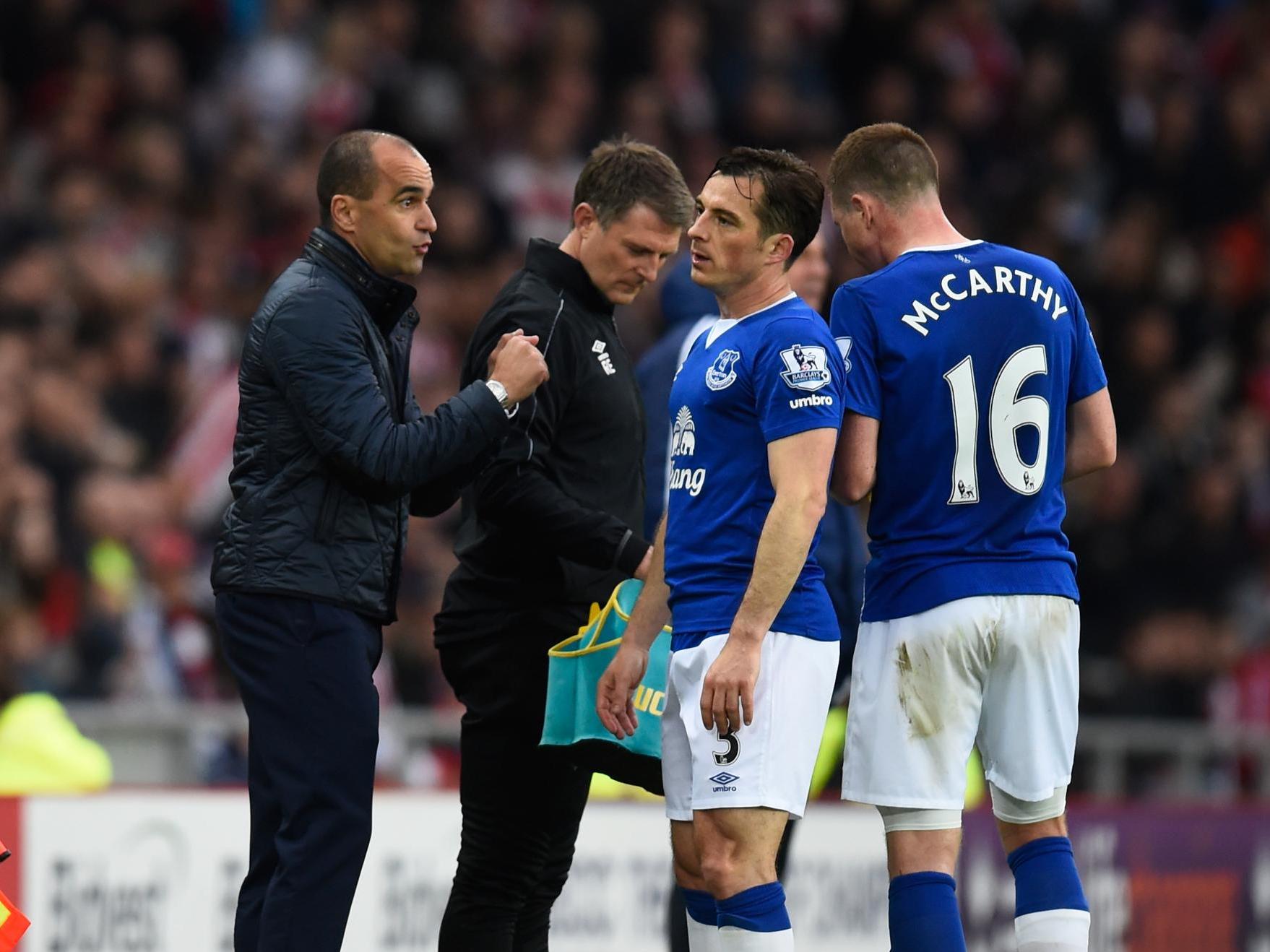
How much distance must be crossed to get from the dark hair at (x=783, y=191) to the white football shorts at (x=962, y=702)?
96cm

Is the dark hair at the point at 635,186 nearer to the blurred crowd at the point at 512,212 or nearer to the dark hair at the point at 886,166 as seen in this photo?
the dark hair at the point at 886,166

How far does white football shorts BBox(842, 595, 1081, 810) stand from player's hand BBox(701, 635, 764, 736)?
0.41 m

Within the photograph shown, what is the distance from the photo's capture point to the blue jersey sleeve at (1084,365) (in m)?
4.90

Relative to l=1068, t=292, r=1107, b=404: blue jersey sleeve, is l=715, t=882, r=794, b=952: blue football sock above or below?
below

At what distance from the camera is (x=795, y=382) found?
450 centimetres

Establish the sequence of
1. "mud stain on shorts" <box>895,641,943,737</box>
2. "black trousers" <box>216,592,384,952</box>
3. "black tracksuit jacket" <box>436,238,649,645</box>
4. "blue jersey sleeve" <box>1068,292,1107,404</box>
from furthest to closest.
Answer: "black tracksuit jacket" <box>436,238,649,645</box>, "blue jersey sleeve" <box>1068,292,1107,404</box>, "mud stain on shorts" <box>895,641,943,737</box>, "black trousers" <box>216,592,384,952</box>

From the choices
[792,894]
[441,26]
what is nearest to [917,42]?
[441,26]

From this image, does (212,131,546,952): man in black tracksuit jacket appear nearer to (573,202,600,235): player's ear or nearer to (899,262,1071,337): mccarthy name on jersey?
(573,202,600,235): player's ear

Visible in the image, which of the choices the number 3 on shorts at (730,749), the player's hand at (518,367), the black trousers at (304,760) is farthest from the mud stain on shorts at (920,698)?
the black trousers at (304,760)

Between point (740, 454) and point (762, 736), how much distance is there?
0.66 meters

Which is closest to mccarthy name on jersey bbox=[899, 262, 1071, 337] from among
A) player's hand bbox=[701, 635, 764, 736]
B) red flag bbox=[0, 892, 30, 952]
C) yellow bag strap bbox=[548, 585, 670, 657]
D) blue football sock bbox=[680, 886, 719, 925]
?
player's hand bbox=[701, 635, 764, 736]

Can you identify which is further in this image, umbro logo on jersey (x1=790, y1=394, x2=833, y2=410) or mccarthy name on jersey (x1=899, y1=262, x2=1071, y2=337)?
mccarthy name on jersey (x1=899, y1=262, x2=1071, y2=337)

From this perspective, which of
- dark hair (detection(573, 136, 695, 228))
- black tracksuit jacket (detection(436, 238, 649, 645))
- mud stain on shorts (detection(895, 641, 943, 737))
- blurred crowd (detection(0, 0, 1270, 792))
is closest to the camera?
mud stain on shorts (detection(895, 641, 943, 737))

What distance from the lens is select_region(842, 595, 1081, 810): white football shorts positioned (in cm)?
464
